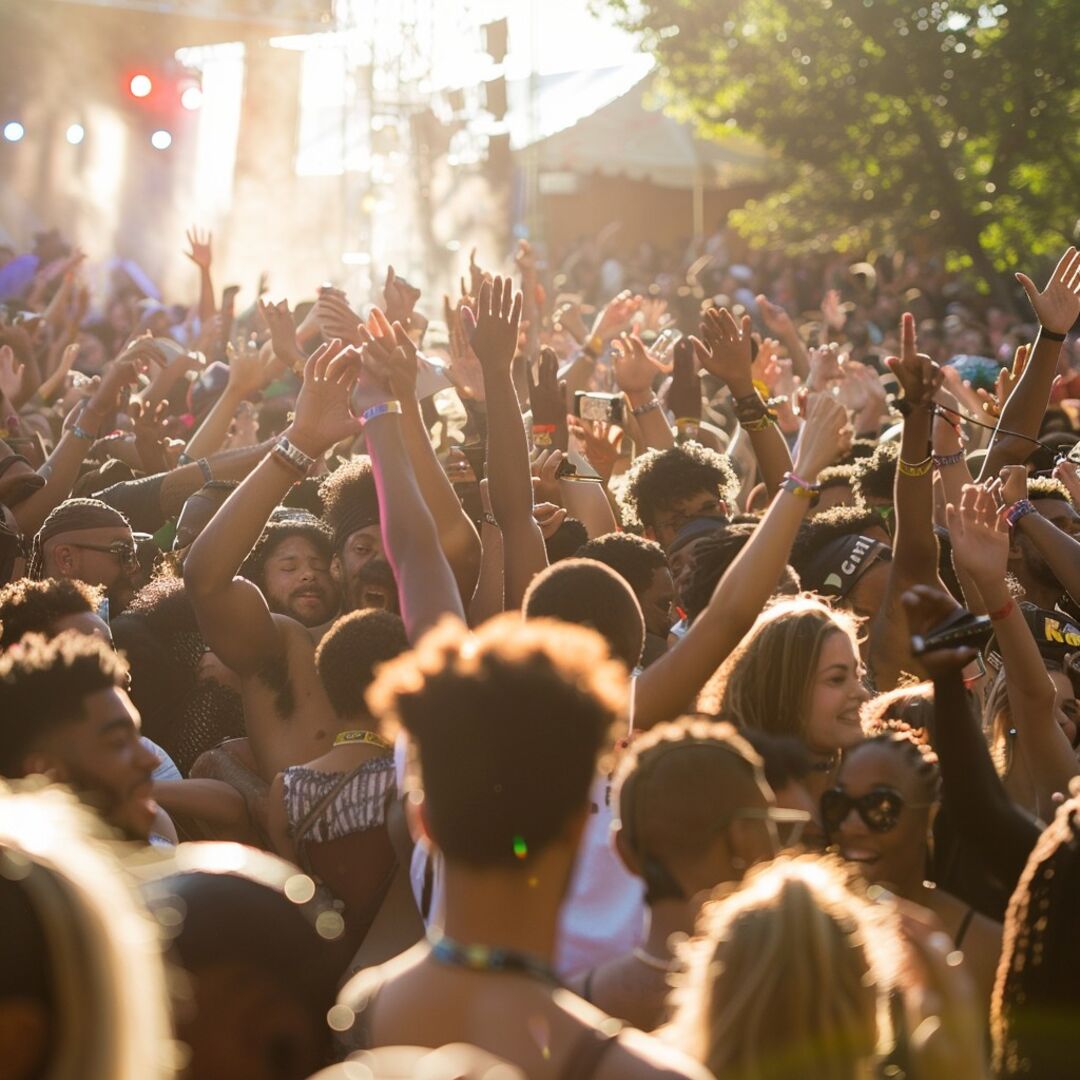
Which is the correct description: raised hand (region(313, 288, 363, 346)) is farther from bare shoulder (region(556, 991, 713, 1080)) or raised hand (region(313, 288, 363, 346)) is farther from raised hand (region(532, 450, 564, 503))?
bare shoulder (region(556, 991, 713, 1080))

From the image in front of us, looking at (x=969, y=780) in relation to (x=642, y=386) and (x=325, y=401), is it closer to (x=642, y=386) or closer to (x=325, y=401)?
(x=325, y=401)

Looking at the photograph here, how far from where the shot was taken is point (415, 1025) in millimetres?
2096

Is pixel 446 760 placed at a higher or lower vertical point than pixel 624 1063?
higher

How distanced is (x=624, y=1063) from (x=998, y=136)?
22.6 metres

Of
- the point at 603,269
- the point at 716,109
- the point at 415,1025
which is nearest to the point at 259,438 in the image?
the point at 415,1025

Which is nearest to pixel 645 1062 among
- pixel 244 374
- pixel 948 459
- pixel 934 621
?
pixel 934 621

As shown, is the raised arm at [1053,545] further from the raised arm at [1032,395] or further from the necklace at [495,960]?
the necklace at [495,960]

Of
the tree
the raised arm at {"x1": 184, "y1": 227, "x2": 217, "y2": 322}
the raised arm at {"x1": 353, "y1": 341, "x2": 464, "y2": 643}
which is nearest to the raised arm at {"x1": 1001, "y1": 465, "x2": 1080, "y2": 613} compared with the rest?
the raised arm at {"x1": 353, "y1": 341, "x2": 464, "y2": 643}

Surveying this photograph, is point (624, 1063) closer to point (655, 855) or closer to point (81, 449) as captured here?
point (655, 855)

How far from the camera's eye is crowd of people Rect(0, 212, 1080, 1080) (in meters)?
2.04

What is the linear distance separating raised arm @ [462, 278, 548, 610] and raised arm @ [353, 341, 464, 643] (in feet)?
0.69

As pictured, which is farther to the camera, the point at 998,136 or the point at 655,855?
the point at 998,136

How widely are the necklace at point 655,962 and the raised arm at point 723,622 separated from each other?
935 mm

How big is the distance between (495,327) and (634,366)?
11.3ft
